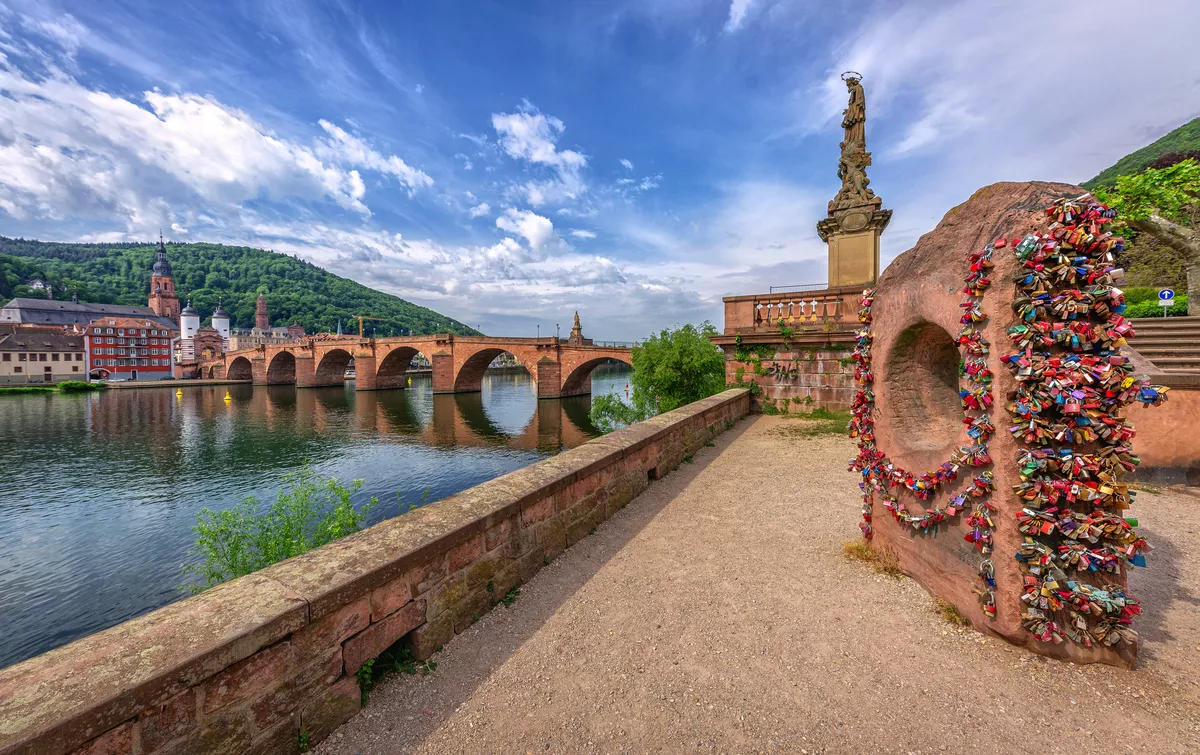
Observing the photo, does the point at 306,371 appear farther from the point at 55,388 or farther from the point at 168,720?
the point at 168,720

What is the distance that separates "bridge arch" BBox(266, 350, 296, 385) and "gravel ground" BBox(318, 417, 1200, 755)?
2570 inches

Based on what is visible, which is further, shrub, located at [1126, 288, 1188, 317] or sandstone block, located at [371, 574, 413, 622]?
shrub, located at [1126, 288, 1188, 317]

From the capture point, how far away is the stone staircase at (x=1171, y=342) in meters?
7.60

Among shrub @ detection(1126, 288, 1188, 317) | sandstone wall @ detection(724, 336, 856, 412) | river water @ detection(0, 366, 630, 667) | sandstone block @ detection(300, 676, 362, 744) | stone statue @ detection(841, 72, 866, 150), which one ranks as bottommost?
river water @ detection(0, 366, 630, 667)

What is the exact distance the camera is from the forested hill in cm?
10100

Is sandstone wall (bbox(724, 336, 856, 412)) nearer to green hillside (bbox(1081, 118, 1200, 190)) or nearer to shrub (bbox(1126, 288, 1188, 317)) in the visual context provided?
shrub (bbox(1126, 288, 1188, 317))

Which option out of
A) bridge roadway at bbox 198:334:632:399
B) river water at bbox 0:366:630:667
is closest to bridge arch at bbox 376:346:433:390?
bridge roadway at bbox 198:334:632:399

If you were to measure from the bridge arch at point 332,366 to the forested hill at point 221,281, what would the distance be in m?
49.2

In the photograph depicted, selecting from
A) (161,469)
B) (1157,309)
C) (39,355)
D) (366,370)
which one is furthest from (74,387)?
(1157,309)

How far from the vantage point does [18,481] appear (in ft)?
47.8

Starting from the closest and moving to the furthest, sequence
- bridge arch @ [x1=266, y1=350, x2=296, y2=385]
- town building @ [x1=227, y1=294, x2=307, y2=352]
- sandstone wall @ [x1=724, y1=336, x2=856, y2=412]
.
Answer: sandstone wall @ [x1=724, y1=336, x2=856, y2=412]
bridge arch @ [x1=266, y1=350, x2=296, y2=385]
town building @ [x1=227, y1=294, x2=307, y2=352]

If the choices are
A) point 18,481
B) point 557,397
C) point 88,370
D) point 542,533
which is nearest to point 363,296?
point 88,370

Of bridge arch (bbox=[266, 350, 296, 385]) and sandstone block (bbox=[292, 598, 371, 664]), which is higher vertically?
bridge arch (bbox=[266, 350, 296, 385])

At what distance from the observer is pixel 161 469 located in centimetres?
1614
